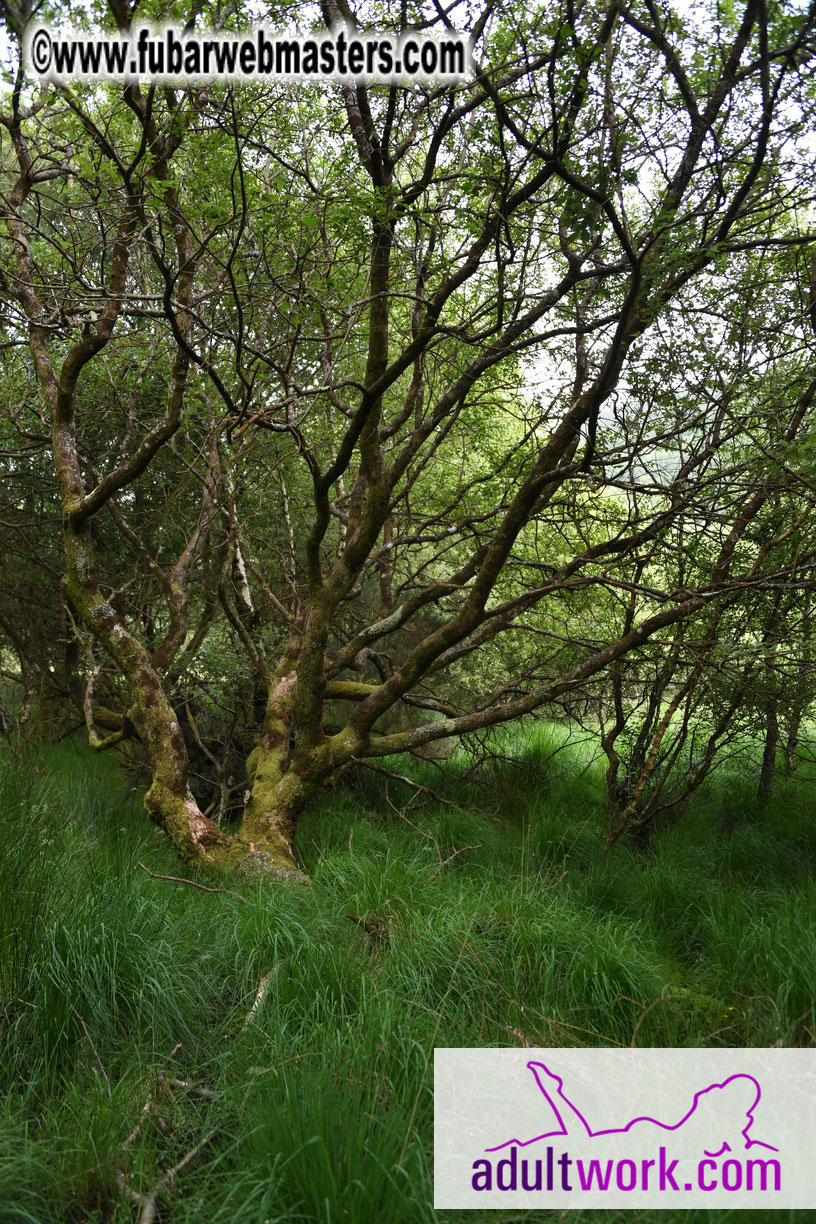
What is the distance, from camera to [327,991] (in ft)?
8.95

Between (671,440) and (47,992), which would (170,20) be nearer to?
(671,440)

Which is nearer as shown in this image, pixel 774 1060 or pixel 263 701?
pixel 774 1060

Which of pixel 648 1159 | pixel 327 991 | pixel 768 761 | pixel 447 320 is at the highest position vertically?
pixel 447 320

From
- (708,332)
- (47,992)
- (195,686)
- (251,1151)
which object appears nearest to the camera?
(251,1151)

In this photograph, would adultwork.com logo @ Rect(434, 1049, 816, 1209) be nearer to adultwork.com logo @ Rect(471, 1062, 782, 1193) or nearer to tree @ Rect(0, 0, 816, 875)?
adultwork.com logo @ Rect(471, 1062, 782, 1193)

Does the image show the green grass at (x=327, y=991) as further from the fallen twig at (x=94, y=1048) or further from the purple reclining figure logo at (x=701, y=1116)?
the purple reclining figure logo at (x=701, y=1116)

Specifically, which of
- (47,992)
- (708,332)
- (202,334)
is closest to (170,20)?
(202,334)

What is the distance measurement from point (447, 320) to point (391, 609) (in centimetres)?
217

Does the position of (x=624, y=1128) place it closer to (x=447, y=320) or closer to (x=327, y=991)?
(x=327, y=991)

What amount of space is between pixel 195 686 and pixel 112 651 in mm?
899

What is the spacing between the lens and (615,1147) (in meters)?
2.12

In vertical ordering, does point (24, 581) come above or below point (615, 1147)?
above

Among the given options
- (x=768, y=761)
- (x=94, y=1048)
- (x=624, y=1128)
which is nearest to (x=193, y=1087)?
(x=94, y=1048)

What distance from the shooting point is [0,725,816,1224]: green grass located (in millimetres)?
1944
